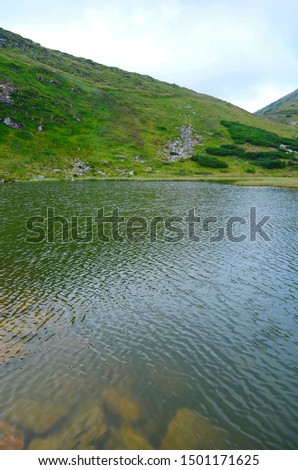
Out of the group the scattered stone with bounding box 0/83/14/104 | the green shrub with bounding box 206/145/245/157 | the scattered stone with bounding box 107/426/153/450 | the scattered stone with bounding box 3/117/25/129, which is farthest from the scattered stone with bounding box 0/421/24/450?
the green shrub with bounding box 206/145/245/157

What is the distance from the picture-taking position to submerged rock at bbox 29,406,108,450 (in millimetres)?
13266

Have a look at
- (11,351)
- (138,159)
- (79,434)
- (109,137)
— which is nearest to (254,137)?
(138,159)

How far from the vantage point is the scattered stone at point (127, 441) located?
1321 cm

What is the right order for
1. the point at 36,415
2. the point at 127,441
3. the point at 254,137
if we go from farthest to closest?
the point at 254,137 < the point at 36,415 < the point at 127,441

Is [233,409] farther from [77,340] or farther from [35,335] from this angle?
[35,335]

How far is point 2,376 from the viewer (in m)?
17.3

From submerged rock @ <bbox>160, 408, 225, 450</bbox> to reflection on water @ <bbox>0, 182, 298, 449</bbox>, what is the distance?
0.14 ft

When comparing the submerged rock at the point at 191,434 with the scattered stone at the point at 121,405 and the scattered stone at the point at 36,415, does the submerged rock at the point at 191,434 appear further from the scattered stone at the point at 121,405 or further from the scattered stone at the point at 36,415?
the scattered stone at the point at 36,415

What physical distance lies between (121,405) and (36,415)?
3.77 meters

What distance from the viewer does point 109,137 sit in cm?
14362

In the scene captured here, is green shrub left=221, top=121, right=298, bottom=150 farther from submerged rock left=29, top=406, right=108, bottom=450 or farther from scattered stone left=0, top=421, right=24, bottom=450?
scattered stone left=0, top=421, right=24, bottom=450

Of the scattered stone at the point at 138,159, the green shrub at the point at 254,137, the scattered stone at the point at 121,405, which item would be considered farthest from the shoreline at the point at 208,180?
the scattered stone at the point at 121,405

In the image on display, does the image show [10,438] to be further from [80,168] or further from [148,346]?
[80,168]
